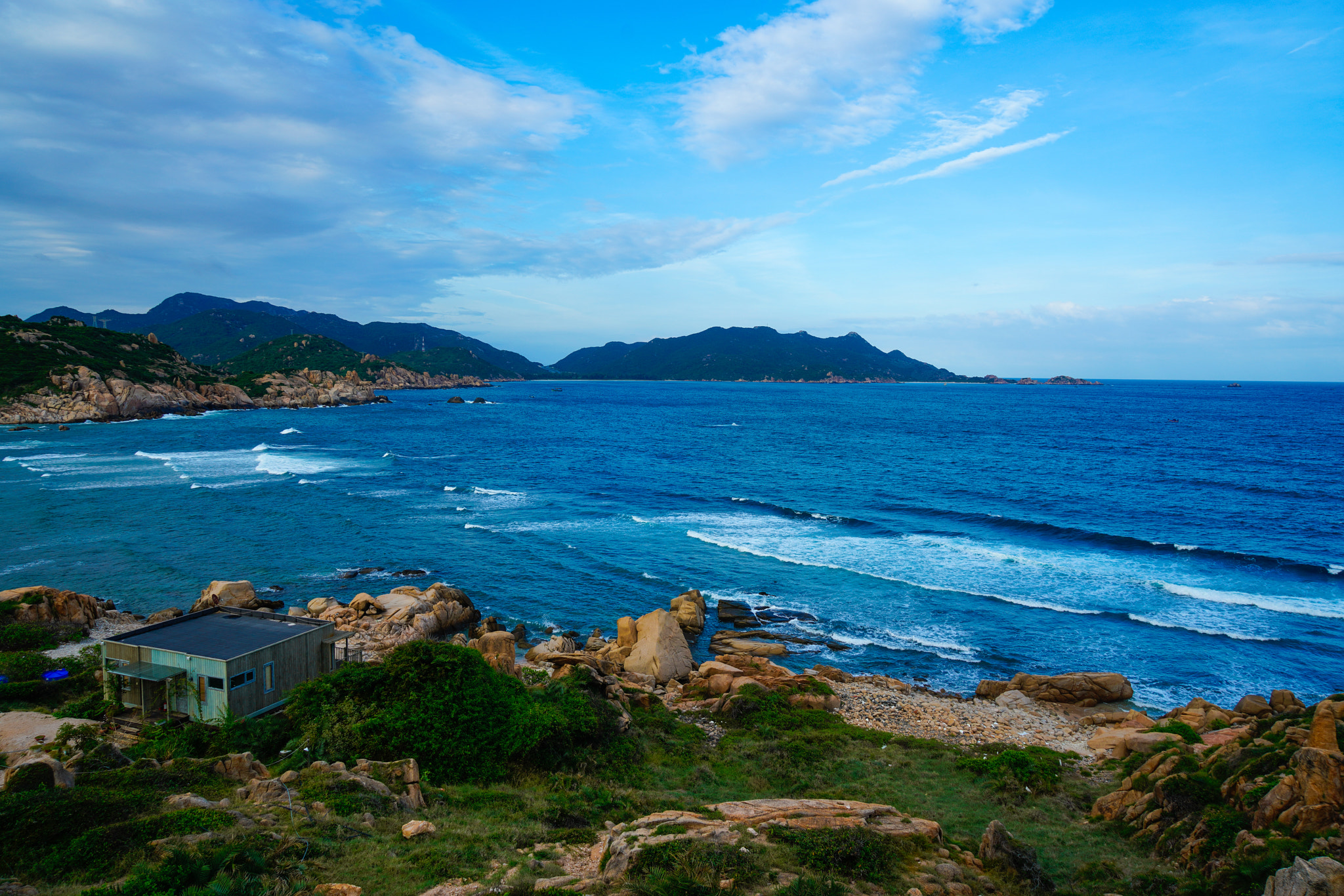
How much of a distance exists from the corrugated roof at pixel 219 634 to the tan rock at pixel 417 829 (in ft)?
27.6

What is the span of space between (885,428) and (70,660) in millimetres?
105213

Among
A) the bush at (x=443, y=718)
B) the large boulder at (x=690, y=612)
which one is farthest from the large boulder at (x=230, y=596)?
the large boulder at (x=690, y=612)

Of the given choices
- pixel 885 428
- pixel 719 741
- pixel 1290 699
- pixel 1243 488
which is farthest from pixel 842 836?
pixel 885 428

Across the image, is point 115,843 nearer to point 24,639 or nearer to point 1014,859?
point 1014,859

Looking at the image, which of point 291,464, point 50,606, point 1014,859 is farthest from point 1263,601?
point 291,464

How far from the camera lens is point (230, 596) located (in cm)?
3031

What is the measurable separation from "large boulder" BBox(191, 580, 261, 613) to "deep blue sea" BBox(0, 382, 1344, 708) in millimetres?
3240

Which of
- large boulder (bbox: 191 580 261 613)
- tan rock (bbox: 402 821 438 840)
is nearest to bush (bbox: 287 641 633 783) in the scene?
tan rock (bbox: 402 821 438 840)

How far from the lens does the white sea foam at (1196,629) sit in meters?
31.0

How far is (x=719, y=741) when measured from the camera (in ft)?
67.8

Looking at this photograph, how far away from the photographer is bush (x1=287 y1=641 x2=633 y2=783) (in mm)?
16156

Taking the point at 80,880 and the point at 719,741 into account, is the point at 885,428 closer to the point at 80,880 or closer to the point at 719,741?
the point at 719,741

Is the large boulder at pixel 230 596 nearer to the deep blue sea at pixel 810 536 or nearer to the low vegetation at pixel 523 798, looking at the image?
the deep blue sea at pixel 810 536

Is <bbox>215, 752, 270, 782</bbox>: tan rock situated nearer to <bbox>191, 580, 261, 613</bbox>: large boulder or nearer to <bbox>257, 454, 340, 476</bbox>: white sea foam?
<bbox>191, 580, 261, 613</bbox>: large boulder
